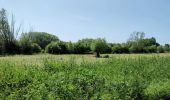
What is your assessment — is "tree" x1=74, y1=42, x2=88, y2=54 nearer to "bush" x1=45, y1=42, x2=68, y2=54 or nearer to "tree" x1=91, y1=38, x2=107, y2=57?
"bush" x1=45, y1=42, x2=68, y2=54

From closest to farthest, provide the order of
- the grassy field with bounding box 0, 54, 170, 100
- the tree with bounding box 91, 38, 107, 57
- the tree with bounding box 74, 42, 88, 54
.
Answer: the grassy field with bounding box 0, 54, 170, 100, the tree with bounding box 91, 38, 107, 57, the tree with bounding box 74, 42, 88, 54

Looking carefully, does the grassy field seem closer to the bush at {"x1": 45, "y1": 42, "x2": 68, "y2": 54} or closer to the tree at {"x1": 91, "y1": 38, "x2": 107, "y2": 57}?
the tree at {"x1": 91, "y1": 38, "x2": 107, "y2": 57}

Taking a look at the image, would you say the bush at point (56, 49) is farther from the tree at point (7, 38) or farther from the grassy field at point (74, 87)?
the grassy field at point (74, 87)

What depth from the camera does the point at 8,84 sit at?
1289 cm

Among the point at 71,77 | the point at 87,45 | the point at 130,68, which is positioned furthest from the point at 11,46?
the point at 71,77

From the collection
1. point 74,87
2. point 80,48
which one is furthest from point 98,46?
point 74,87

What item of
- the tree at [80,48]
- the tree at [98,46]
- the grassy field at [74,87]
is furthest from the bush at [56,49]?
the grassy field at [74,87]

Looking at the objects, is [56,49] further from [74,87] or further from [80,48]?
[74,87]

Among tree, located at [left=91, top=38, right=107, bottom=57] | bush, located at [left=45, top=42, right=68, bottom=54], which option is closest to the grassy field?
tree, located at [left=91, top=38, right=107, bottom=57]

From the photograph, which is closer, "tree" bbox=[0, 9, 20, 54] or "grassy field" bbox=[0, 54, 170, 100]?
"grassy field" bbox=[0, 54, 170, 100]

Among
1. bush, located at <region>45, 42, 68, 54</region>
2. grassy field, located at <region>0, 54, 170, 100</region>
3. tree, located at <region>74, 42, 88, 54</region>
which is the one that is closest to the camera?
grassy field, located at <region>0, 54, 170, 100</region>

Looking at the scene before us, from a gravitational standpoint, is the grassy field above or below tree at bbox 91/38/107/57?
below

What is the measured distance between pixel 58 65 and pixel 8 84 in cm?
536

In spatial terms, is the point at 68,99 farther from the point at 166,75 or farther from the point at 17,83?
the point at 166,75
